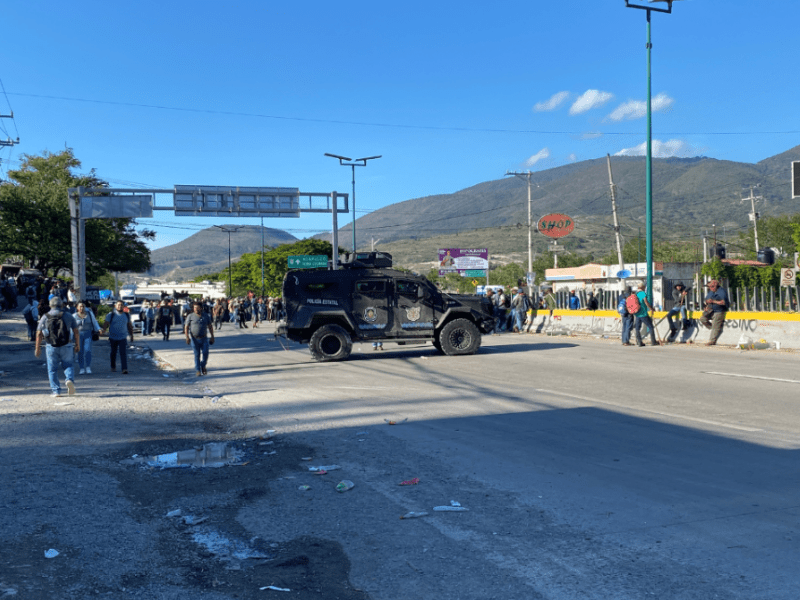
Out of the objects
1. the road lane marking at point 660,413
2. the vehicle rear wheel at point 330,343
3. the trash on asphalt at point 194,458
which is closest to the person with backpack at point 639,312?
the vehicle rear wheel at point 330,343

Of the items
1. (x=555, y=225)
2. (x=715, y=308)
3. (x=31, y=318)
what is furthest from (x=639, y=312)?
(x=555, y=225)

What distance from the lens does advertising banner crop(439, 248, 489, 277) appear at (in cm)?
6278

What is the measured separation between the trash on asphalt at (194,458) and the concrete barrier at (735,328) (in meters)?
16.4

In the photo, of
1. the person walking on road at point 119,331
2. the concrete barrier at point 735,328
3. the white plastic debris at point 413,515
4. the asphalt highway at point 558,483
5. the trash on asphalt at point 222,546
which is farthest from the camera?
the concrete barrier at point 735,328

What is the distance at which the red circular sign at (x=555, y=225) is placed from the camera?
183 ft

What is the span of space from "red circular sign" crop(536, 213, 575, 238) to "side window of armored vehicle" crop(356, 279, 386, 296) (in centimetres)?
3925

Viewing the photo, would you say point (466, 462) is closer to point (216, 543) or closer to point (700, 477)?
point (700, 477)

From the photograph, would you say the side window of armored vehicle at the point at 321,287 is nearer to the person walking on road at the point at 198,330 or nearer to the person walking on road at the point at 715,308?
the person walking on road at the point at 198,330

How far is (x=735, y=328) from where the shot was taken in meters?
20.1

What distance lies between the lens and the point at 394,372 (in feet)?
50.5

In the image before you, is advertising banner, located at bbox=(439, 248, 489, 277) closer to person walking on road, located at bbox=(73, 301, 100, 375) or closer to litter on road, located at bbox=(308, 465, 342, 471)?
person walking on road, located at bbox=(73, 301, 100, 375)

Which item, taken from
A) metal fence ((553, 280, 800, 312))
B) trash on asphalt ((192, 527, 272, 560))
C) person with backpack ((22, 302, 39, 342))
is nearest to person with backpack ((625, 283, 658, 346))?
metal fence ((553, 280, 800, 312))

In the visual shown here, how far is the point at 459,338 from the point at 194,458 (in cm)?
1190

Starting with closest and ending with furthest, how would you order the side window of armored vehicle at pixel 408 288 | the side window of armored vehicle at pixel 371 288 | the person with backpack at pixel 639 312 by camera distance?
the side window of armored vehicle at pixel 371 288 < the side window of armored vehicle at pixel 408 288 < the person with backpack at pixel 639 312
